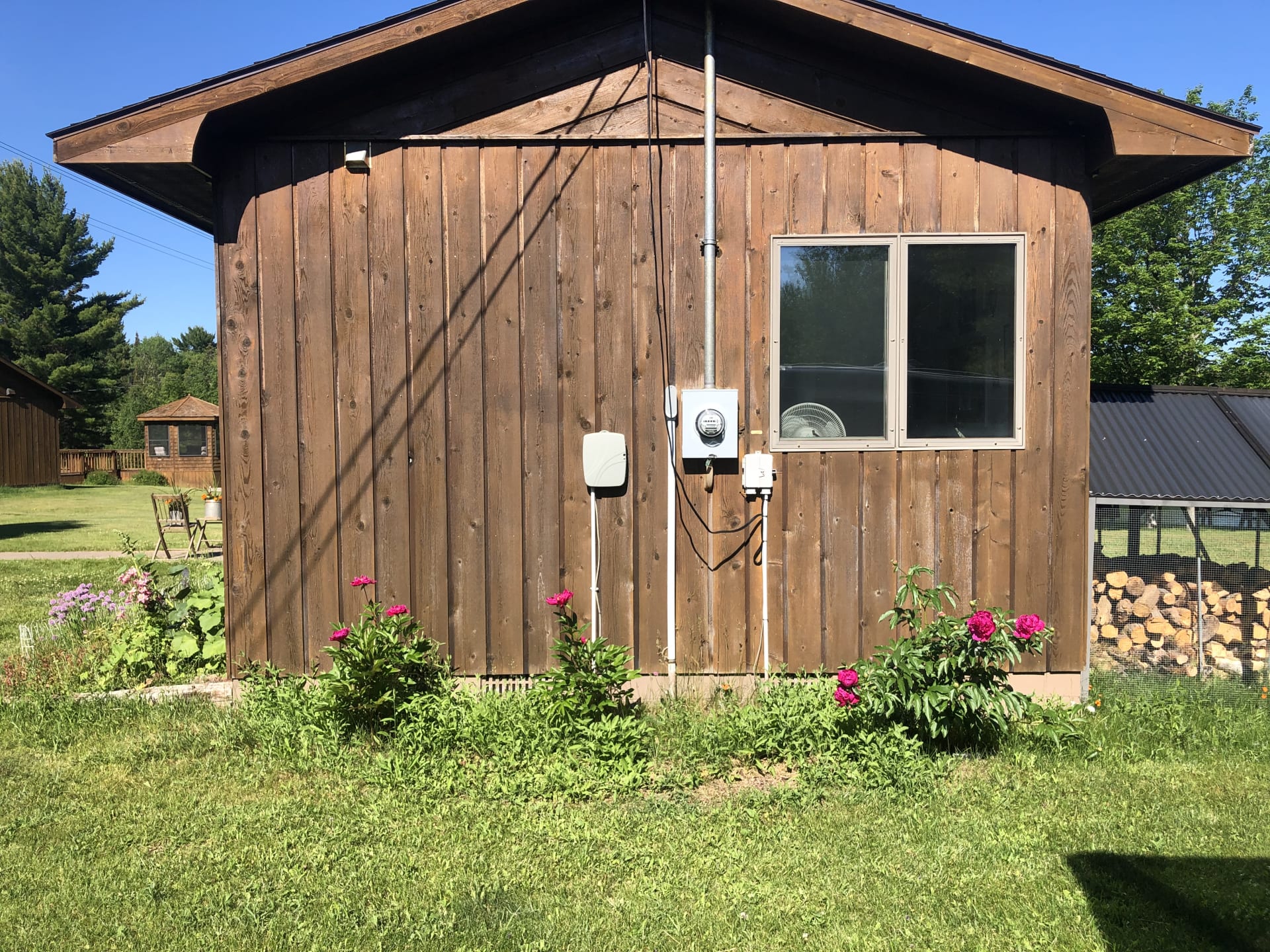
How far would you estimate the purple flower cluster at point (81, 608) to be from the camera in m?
5.58

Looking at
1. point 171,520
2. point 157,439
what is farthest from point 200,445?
point 171,520

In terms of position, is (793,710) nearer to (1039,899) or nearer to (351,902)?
(1039,899)

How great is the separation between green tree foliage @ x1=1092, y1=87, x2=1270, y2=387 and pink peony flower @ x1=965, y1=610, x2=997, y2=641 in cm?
1739

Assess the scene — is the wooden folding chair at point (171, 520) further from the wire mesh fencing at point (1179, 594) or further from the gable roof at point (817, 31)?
the wire mesh fencing at point (1179, 594)

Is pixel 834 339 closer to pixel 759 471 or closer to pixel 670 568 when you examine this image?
pixel 759 471

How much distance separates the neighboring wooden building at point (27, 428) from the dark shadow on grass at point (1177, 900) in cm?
2910

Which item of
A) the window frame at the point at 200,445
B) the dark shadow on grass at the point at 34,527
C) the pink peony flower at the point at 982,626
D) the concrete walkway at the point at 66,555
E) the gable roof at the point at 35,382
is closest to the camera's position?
the pink peony flower at the point at 982,626

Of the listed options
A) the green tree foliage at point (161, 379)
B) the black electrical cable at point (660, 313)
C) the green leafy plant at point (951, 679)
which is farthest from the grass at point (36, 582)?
the green tree foliage at point (161, 379)

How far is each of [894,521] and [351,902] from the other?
10.4ft

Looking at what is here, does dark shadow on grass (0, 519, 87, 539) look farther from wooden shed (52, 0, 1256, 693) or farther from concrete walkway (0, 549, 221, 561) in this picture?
wooden shed (52, 0, 1256, 693)

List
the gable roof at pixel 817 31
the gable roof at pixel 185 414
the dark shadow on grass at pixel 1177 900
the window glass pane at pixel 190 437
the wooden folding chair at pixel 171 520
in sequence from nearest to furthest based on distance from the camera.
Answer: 1. the dark shadow on grass at pixel 1177 900
2. the gable roof at pixel 817 31
3. the wooden folding chair at pixel 171 520
4. the gable roof at pixel 185 414
5. the window glass pane at pixel 190 437

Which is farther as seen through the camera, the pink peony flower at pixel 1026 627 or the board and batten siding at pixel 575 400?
the board and batten siding at pixel 575 400

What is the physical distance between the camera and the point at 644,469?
4.45 meters

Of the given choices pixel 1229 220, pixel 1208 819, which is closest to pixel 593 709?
pixel 1208 819
